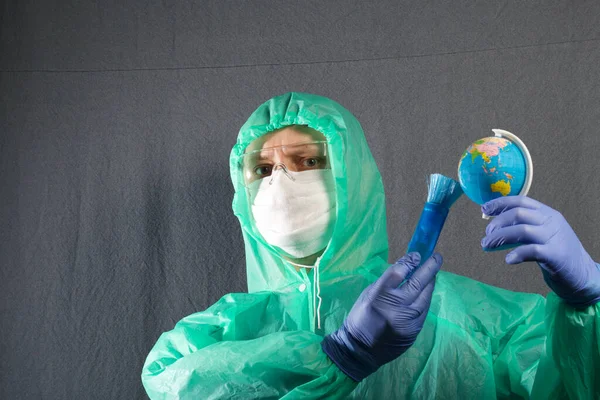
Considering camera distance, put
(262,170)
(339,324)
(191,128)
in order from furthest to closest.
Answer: (191,128) < (262,170) < (339,324)

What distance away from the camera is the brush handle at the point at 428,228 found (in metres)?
1.39

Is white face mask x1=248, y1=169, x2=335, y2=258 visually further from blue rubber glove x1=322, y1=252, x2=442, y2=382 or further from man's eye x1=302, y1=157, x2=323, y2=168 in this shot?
blue rubber glove x1=322, y1=252, x2=442, y2=382

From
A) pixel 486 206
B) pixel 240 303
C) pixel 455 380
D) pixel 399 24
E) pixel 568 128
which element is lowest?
pixel 455 380

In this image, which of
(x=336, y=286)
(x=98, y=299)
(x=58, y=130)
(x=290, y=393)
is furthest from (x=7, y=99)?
(x=290, y=393)

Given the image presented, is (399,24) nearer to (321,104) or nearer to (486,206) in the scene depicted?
(321,104)

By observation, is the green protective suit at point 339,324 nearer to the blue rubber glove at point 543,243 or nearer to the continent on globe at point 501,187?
the blue rubber glove at point 543,243

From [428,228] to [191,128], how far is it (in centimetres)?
115

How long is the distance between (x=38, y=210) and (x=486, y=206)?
152cm

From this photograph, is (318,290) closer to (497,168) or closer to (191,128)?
(497,168)

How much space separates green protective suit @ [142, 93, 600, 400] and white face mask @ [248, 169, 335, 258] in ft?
Answer: 0.15

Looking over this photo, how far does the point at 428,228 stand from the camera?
Result: 55.2 inches

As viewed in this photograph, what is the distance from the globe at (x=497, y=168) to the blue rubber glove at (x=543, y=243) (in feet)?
0.11

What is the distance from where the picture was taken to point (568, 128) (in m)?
2.17

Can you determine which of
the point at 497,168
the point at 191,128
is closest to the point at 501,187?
the point at 497,168
